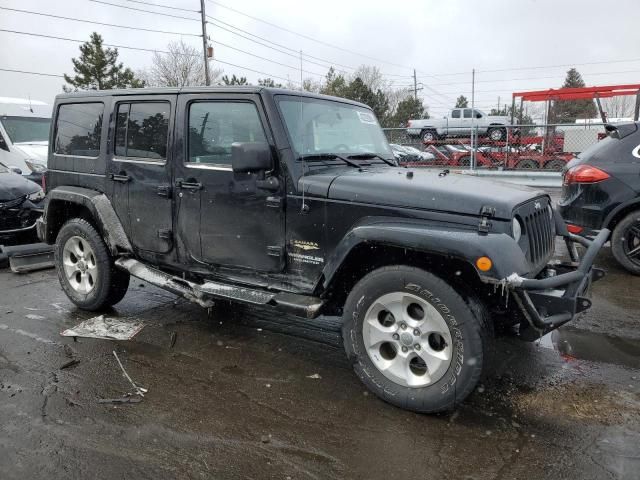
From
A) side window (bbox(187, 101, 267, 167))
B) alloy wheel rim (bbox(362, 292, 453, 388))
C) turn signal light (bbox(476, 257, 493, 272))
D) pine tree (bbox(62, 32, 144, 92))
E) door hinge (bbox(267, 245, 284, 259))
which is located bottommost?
alloy wheel rim (bbox(362, 292, 453, 388))

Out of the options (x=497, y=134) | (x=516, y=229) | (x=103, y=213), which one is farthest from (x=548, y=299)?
(x=497, y=134)

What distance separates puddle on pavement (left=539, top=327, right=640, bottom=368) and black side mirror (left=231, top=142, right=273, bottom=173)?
107 inches

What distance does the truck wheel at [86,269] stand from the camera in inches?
190

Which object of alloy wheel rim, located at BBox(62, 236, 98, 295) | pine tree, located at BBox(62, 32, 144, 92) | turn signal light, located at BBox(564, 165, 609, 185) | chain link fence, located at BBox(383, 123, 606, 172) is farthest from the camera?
pine tree, located at BBox(62, 32, 144, 92)

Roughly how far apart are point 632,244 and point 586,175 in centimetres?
97

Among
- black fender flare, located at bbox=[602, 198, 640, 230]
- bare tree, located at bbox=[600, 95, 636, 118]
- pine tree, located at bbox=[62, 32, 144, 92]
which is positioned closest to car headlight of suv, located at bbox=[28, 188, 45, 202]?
black fender flare, located at bbox=[602, 198, 640, 230]

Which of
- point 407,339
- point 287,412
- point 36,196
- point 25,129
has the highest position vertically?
point 25,129

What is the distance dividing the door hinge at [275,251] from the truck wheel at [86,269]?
191 cm

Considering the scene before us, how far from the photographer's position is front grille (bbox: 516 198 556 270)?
3.27m

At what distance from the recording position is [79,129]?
497 centimetres

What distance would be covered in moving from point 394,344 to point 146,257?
2479mm

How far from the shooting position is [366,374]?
3305mm

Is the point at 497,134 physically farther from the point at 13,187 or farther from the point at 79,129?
the point at 79,129

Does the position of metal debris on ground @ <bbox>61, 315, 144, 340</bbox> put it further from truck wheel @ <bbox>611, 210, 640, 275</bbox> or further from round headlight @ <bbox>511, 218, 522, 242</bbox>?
truck wheel @ <bbox>611, 210, 640, 275</bbox>
